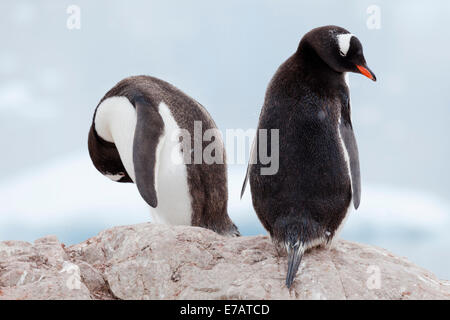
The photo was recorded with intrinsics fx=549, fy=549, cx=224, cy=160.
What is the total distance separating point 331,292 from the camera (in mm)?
2697

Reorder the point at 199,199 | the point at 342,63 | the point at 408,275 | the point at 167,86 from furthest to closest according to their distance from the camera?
the point at 167,86 < the point at 199,199 < the point at 342,63 < the point at 408,275

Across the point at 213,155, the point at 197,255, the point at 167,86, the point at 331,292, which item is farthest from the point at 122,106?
the point at 331,292

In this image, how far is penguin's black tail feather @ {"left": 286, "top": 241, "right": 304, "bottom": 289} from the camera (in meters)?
2.73

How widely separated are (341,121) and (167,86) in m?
1.93

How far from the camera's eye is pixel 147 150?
4.19 metres

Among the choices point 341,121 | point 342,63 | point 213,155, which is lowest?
point 213,155

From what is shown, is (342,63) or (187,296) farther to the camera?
(342,63)

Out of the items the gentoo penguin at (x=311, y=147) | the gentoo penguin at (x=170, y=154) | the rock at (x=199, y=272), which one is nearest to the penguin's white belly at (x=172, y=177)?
the gentoo penguin at (x=170, y=154)

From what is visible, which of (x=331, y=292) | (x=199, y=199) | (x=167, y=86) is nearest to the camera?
(x=331, y=292)

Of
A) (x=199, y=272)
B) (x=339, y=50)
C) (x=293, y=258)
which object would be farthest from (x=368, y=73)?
(x=199, y=272)

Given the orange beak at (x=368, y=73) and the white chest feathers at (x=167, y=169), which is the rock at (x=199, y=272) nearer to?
the white chest feathers at (x=167, y=169)

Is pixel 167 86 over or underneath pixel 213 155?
over
